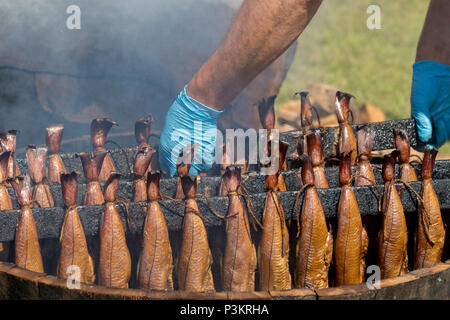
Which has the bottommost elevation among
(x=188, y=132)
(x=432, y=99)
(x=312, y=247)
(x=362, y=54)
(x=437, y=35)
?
(x=312, y=247)

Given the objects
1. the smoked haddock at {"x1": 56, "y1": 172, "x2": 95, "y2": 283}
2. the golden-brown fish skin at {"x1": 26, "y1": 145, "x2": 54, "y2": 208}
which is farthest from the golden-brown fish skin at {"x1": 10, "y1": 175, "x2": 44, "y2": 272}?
the golden-brown fish skin at {"x1": 26, "y1": 145, "x2": 54, "y2": 208}

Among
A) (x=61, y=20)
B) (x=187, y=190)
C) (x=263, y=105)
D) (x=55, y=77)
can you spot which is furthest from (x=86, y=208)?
(x=61, y=20)

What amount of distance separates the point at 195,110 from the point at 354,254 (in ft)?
4.70

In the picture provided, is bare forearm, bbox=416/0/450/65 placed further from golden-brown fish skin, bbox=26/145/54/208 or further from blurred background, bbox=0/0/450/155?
golden-brown fish skin, bbox=26/145/54/208

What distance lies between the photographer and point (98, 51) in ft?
13.9

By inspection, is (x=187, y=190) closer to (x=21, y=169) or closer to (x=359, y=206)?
(x=359, y=206)

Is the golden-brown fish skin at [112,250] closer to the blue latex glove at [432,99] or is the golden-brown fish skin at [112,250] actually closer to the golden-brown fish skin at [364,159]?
the golden-brown fish skin at [364,159]

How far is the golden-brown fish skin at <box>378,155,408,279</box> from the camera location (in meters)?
2.21

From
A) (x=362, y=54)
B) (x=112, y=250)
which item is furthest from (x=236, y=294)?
(x=362, y=54)

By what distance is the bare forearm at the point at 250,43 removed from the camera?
2461 millimetres

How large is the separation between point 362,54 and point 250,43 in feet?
31.9

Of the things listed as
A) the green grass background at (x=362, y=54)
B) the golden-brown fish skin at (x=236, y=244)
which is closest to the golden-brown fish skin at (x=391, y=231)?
the golden-brown fish skin at (x=236, y=244)

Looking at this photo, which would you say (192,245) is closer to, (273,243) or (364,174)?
(273,243)

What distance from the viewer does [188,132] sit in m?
3.04
